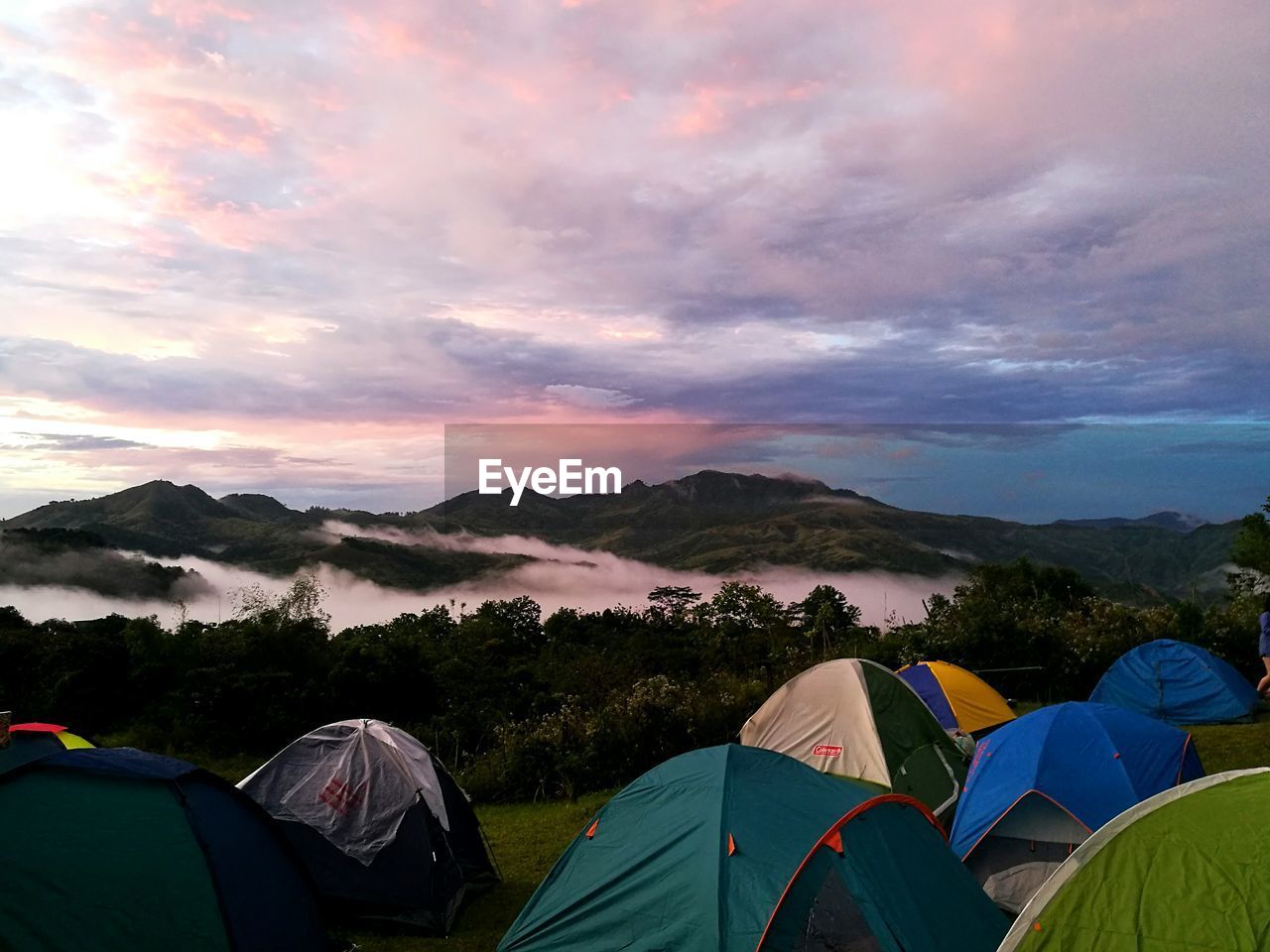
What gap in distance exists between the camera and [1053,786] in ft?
25.5

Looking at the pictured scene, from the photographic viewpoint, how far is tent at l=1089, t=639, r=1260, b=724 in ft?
49.5

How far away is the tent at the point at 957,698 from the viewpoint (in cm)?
1373

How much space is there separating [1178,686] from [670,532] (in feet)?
118

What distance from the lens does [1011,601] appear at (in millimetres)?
20688

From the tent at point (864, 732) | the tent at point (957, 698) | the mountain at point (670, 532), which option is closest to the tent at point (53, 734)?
the tent at point (864, 732)

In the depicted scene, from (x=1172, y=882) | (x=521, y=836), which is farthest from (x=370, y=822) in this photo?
(x=1172, y=882)

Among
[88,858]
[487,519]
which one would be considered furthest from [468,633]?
[487,519]

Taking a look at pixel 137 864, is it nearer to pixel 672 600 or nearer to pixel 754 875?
pixel 754 875

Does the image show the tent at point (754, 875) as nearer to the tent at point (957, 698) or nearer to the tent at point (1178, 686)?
the tent at point (957, 698)

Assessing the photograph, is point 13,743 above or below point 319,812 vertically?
above

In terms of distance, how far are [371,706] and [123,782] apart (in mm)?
10629

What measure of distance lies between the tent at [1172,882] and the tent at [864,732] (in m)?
5.37

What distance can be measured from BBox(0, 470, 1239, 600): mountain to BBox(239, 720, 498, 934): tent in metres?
30.1

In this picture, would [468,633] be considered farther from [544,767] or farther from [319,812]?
[319,812]
